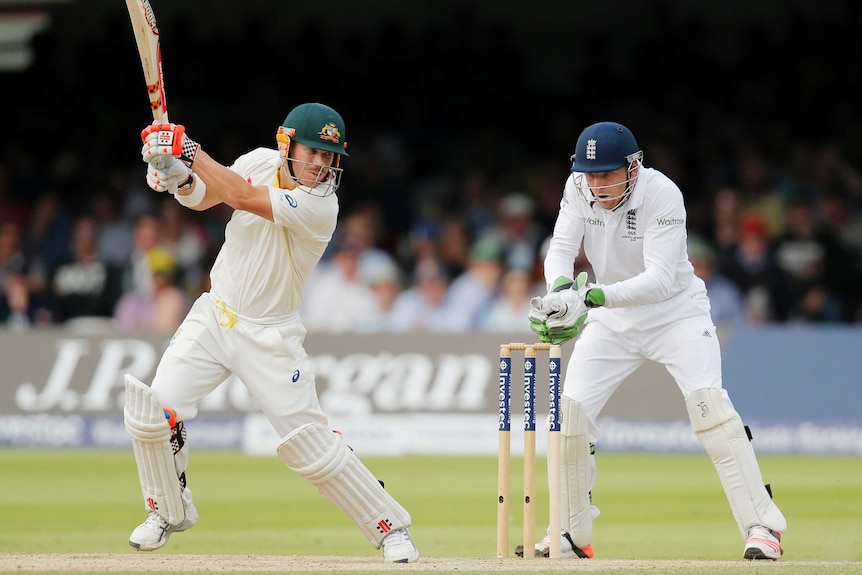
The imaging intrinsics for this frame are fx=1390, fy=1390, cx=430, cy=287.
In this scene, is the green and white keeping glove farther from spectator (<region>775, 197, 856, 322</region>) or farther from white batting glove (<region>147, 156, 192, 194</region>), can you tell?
spectator (<region>775, 197, 856, 322</region>)

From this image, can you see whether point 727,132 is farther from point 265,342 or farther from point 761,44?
point 265,342

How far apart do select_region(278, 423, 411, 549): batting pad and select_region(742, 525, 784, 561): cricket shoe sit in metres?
1.31

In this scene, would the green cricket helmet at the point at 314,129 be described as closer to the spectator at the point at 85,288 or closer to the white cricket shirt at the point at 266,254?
the white cricket shirt at the point at 266,254

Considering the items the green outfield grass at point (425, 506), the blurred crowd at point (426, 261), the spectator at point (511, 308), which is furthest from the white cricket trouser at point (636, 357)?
the spectator at point (511, 308)

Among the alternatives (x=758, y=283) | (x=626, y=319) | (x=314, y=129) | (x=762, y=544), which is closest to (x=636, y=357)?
(x=626, y=319)

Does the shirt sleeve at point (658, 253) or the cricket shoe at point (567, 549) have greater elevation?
the shirt sleeve at point (658, 253)

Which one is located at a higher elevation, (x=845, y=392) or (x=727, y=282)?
(x=727, y=282)

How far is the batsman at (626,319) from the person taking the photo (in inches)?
208

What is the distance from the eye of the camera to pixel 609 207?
5.47 m

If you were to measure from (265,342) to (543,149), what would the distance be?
916 cm

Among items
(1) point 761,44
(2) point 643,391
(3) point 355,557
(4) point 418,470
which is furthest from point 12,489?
(1) point 761,44

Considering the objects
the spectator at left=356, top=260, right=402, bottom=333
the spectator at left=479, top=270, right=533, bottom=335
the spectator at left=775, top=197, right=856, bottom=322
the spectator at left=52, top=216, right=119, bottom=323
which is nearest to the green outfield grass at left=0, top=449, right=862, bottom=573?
the spectator at left=479, top=270, right=533, bottom=335

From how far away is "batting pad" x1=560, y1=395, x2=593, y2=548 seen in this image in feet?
18.1

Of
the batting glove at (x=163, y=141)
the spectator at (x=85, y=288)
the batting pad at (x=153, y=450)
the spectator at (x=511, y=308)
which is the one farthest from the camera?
the spectator at (x=85, y=288)
